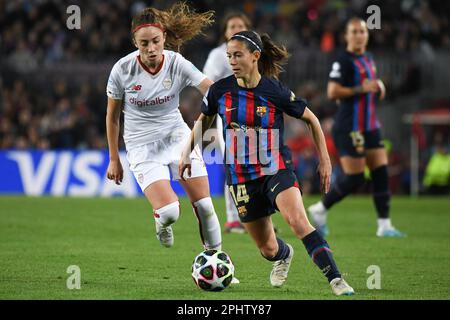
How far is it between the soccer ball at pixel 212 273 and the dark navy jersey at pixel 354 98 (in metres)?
4.66

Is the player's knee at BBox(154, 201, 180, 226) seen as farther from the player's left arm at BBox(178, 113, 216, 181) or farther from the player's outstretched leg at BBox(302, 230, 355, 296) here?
the player's outstretched leg at BBox(302, 230, 355, 296)

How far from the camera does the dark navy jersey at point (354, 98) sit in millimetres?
11406

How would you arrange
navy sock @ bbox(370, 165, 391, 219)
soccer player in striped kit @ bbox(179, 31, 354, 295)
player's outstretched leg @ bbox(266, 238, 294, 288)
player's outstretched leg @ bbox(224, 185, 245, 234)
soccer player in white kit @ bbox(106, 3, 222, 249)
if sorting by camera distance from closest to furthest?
1. soccer player in striped kit @ bbox(179, 31, 354, 295)
2. player's outstretched leg @ bbox(266, 238, 294, 288)
3. soccer player in white kit @ bbox(106, 3, 222, 249)
4. navy sock @ bbox(370, 165, 391, 219)
5. player's outstretched leg @ bbox(224, 185, 245, 234)

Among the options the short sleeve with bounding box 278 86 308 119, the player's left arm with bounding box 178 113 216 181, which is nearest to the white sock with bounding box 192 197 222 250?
the player's left arm with bounding box 178 113 216 181

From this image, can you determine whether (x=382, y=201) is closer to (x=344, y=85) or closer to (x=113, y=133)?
(x=344, y=85)

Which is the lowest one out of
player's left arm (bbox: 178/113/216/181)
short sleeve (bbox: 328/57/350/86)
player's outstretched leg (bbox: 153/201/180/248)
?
player's outstretched leg (bbox: 153/201/180/248)

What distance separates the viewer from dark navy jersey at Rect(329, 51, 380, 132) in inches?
449

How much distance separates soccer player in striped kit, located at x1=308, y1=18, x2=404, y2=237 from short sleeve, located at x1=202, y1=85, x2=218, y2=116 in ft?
14.5

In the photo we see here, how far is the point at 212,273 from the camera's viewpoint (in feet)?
23.1

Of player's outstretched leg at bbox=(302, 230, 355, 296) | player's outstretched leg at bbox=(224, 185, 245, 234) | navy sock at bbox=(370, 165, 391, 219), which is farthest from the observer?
player's outstretched leg at bbox=(224, 185, 245, 234)

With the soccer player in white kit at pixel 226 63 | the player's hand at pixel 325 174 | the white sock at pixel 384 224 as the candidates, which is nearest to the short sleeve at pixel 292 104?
the player's hand at pixel 325 174

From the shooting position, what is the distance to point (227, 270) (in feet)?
23.3

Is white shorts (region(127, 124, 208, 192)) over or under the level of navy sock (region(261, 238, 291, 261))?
over

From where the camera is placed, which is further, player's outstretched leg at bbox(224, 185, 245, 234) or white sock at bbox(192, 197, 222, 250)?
player's outstretched leg at bbox(224, 185, 245, 234)
